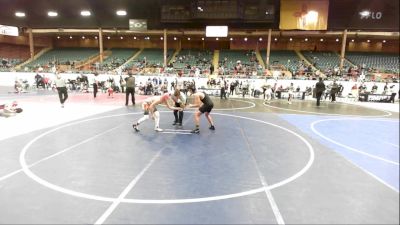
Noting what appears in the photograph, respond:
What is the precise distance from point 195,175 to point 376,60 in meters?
34.4

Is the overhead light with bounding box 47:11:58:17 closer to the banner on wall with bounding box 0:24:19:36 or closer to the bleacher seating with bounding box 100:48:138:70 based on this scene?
the banner on wall with bounding box 0:24:19:36

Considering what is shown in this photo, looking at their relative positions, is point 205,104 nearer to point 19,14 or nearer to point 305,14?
point 305,14

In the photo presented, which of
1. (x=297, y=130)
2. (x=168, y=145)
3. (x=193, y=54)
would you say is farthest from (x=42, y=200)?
(x=193, y=54)

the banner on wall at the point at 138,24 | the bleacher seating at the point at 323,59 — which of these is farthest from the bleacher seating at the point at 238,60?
the banner on wall at the point at 138,24

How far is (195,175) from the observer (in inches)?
217

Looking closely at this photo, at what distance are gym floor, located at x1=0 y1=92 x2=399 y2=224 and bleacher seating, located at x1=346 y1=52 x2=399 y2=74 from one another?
75.9 feet

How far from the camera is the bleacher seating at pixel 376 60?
28348 millimetres

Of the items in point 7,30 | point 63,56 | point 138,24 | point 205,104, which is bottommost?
point 205,104

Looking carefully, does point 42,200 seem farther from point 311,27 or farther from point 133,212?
point 311,27

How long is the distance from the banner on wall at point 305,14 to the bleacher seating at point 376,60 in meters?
7.32

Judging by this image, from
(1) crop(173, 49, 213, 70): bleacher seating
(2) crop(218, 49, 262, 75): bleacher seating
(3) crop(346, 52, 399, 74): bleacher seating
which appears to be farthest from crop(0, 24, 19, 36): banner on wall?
(3) crop(346, 52, 399, 74): bleacher seating

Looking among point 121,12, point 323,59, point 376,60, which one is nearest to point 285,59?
point 323,59

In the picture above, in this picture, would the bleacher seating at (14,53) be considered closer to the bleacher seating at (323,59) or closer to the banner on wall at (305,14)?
the banner on wall at (305,14)

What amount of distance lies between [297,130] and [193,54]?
97.0 feet
